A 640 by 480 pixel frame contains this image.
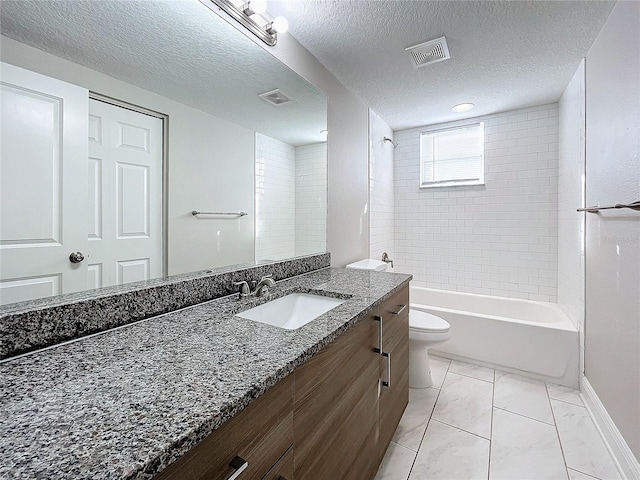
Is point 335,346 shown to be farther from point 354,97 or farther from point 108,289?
point 354,97

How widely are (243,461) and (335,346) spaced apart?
44 cm

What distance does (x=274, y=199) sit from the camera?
5.86 feet

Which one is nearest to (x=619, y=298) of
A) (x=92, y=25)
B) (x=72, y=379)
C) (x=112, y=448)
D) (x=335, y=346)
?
(x=335, y=346)

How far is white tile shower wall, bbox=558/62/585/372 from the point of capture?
2141 millimetres

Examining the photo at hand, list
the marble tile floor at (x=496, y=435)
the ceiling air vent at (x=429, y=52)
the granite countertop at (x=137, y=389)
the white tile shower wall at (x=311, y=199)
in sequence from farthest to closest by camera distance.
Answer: the white tile shower wall at (x=311, y=199) < the ceiling air vent at (x=429, y=52) < the marble tile floor at (x=496, y=435) < the granite countertop at (x=137, y=389)

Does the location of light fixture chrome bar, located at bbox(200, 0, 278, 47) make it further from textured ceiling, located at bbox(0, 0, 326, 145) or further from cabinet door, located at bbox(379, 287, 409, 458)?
cabinet door, located at bbox(379, 287, 409, 458)

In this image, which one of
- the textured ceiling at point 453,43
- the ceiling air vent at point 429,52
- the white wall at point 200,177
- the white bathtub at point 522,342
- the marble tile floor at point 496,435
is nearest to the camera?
the white wall at point 200,177

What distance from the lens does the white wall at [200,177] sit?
1036 millimetres

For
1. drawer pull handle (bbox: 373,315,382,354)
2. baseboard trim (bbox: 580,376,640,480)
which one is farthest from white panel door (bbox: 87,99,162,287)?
baseboard trim (bbox: 580,376,640,480)

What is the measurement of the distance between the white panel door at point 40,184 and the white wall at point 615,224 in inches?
84.7

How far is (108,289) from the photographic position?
0.97 meters

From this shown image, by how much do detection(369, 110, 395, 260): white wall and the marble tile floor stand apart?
145 centimetres

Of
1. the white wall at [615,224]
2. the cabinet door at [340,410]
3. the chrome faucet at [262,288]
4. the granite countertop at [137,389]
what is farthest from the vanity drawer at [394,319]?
the white wall at [615,224]

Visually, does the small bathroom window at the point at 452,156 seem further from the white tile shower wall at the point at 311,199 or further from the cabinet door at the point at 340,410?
the cabinet door at the point at 340,410
